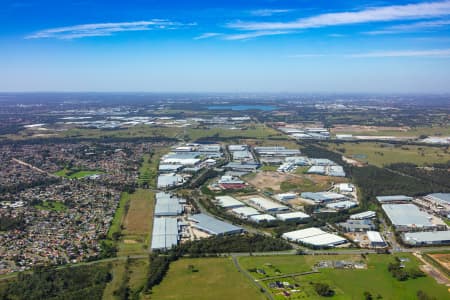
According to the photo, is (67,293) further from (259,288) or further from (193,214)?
(193,214)

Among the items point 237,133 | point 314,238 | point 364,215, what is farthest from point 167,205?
point 237,133

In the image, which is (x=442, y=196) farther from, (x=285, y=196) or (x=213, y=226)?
(x=213, y=226)

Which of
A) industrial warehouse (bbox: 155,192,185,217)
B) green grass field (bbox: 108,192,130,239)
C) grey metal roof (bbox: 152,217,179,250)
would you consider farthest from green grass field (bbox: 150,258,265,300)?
industrial warehouse (bbox: 155,192,185,217)

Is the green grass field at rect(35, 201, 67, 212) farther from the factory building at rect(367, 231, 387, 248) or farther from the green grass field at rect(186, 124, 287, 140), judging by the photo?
the green grass field at rect(186, 124, 287, 140)

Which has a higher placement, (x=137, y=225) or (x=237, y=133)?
(x=237, y=133)

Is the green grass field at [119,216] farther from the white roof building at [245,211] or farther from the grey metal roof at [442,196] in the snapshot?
the grey metal roof at [442,196]

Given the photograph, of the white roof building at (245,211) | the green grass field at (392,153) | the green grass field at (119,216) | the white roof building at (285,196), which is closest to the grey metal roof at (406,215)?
the white roof building at (285,196)

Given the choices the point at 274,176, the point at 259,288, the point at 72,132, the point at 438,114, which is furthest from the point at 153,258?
the point at 438,114
